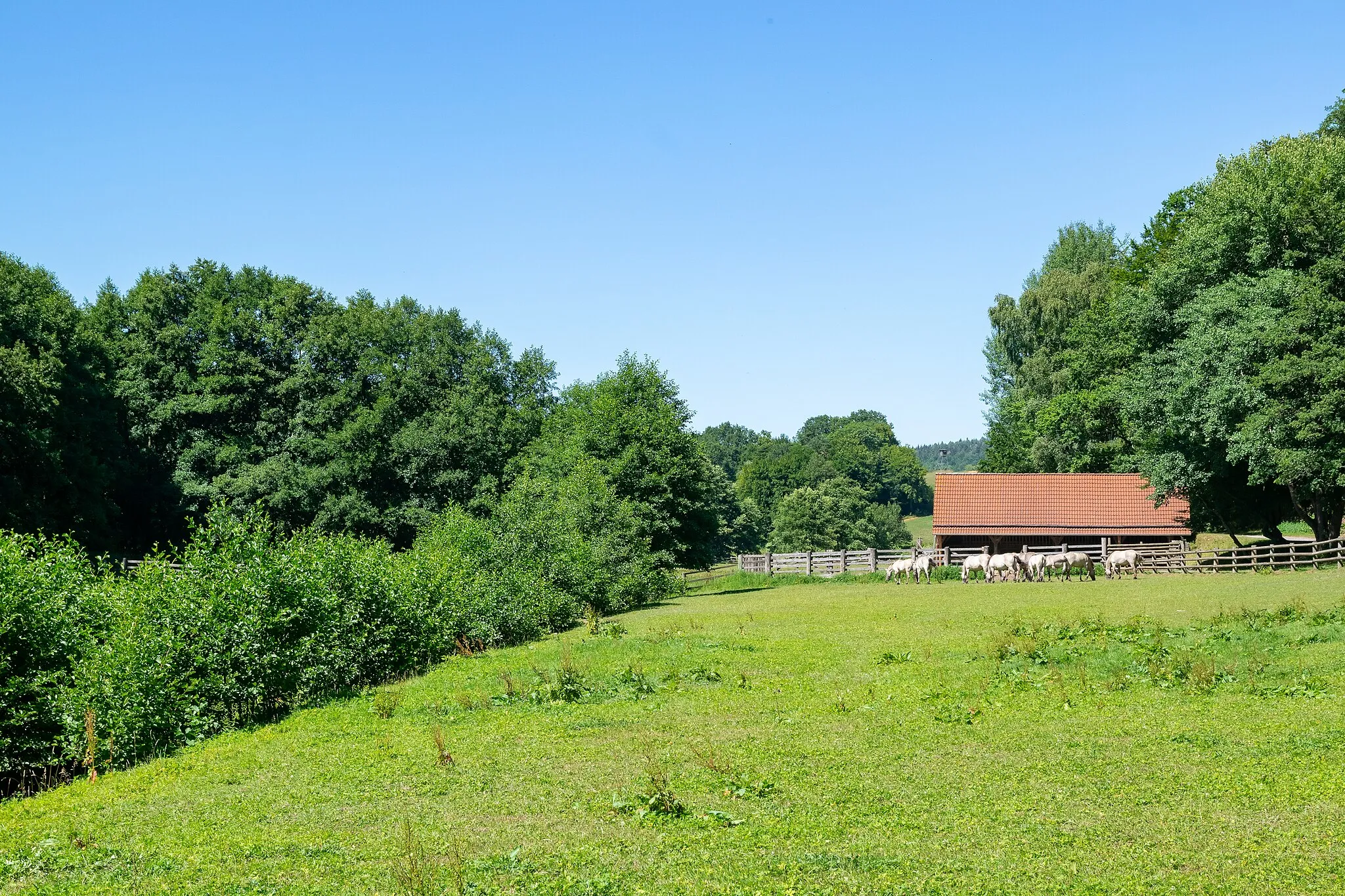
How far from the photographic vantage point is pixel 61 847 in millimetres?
10531

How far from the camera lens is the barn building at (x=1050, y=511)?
51281 mm

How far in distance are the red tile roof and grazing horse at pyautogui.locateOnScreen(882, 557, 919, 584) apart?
23.1 ft

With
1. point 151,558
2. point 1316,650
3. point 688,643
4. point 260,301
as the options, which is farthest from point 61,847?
point 260,301

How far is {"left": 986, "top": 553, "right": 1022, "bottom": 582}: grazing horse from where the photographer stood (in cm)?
4081

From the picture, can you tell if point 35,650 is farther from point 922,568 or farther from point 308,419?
point 308,419

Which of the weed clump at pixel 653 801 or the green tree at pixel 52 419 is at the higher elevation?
the green tree at pixel 52 419

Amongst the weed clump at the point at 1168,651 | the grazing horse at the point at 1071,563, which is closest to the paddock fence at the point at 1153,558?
the grazing horse at the point at 1071,563

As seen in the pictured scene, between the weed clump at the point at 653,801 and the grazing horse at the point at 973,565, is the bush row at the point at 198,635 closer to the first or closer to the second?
the weed clump at the point at 653,801

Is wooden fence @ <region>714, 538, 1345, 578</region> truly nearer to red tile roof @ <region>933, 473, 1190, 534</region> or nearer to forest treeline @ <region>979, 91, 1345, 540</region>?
red tile roof @ <region>933, 473, 1190, 534</region>

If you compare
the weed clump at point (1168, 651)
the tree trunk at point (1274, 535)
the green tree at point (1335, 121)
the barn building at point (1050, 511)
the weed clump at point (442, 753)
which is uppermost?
the green tree at point (1335, 121)

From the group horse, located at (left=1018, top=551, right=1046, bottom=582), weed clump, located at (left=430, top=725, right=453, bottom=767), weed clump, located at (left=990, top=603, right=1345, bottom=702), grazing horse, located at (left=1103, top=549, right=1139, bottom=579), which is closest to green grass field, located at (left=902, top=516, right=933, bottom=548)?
grazing horse, located at (left=1103, top=549, right=1139, bottom=579)

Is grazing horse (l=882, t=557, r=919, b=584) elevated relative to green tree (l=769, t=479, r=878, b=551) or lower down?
lower down

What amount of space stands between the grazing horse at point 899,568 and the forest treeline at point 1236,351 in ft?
36.6

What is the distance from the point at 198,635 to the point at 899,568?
31177 millimetres
